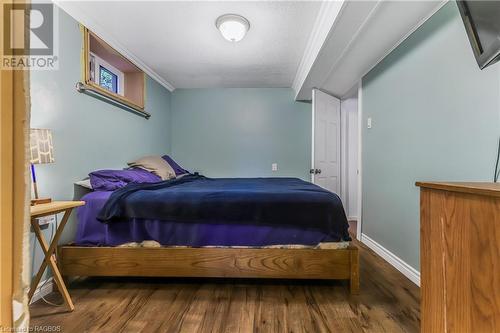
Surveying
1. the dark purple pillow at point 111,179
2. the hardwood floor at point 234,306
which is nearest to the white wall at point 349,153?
the hardwood floor at point 234,306

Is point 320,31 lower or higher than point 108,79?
higher

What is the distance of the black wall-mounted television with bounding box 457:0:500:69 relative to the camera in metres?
1.01

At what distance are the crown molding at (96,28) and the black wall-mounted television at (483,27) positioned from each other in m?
2.53

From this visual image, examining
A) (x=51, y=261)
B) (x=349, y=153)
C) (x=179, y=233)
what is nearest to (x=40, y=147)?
(x=51, y=261)

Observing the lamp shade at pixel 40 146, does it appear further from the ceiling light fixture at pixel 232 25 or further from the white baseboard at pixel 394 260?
A: the white baseboard at pixel 394 260

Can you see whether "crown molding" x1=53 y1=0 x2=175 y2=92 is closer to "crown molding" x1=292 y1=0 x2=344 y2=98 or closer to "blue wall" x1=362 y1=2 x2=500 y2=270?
"crown molding" x1=292 y1=0 x2=344 y2=98

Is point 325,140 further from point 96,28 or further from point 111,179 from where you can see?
point 96,28

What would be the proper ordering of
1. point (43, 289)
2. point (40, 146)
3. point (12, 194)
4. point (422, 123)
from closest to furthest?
point (12, 194)
point (40, 146)
point (43, 289)
point (422, 123)

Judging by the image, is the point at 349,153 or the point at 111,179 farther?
the point at 349,153

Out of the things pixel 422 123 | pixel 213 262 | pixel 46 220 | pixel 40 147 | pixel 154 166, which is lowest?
pixel 213 262

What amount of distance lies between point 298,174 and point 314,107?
4.09 feet

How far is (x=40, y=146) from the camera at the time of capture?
136cm

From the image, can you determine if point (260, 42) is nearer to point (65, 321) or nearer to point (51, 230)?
point (51, 230)

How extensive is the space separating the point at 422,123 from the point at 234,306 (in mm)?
1910
